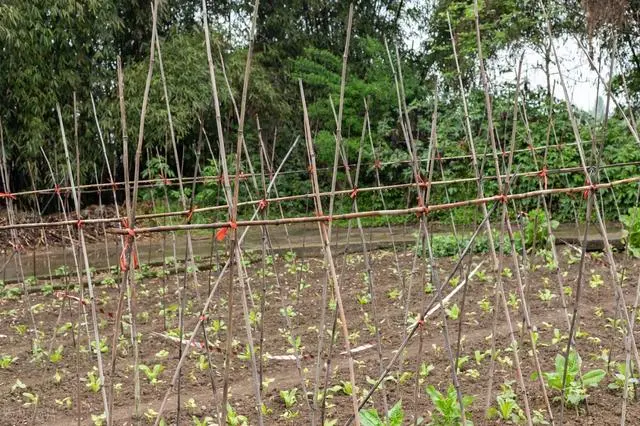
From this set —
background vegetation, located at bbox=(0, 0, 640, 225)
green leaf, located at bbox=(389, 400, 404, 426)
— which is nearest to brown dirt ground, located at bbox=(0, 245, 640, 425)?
green leaf, located at bbox=(389, 400, 404, 426)

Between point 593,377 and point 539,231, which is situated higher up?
point 539,231

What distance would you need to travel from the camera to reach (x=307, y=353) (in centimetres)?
358

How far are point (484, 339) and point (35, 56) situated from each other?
7512 mm

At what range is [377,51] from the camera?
35.2 ft

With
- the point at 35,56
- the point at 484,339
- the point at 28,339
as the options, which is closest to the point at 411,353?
the point at 484,339

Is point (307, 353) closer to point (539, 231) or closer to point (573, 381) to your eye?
point (573, 381)

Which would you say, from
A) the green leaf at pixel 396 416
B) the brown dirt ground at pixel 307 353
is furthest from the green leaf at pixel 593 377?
the green leaf at pixel 396 416

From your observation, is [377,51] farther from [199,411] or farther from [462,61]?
[199,411]

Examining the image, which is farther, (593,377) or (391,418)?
(593,377)

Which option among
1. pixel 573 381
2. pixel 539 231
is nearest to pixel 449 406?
pixel 573 381

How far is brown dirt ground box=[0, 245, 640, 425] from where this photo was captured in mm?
2818

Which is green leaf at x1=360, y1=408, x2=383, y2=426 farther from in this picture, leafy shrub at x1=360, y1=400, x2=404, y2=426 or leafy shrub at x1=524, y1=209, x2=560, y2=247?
leafy shrub at x1=524, y1=209, x2=560, y2=247

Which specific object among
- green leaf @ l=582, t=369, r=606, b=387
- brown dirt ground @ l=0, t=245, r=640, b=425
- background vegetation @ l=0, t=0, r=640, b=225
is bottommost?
brown dirt ground @ l=0, t=245, r=640, b=425

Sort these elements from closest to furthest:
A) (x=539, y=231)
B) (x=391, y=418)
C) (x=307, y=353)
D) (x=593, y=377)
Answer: (x=391, y=418) → (x=593, y=377) → (x=307, y=353) → (x=539, y=231)
